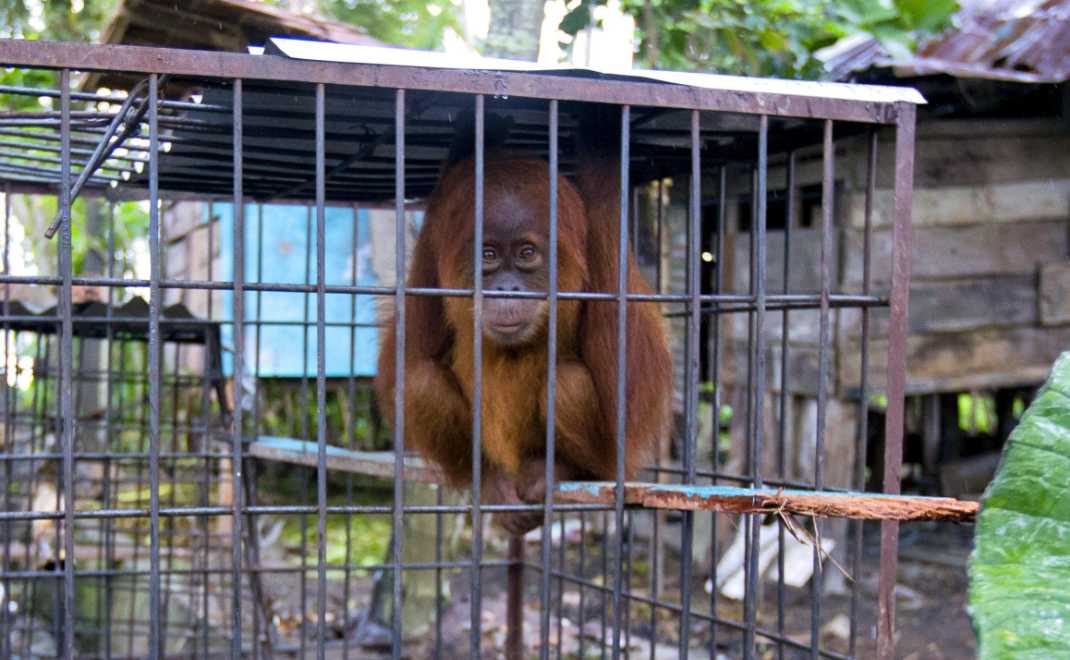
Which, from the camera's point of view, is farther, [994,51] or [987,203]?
[987,203]

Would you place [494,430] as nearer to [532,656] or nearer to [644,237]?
[532,656]

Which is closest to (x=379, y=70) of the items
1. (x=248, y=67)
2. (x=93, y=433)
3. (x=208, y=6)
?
(x=248, y=67)

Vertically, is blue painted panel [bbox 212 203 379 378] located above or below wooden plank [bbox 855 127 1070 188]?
below

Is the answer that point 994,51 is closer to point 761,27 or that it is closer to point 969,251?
point 761,27

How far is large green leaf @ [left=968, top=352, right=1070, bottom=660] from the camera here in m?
1.98

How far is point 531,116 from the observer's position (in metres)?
3.90

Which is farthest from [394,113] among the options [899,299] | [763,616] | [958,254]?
[763,616]

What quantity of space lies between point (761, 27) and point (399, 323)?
375cm

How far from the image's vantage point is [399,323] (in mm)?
2979

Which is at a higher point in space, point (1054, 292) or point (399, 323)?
point (1054, 292)

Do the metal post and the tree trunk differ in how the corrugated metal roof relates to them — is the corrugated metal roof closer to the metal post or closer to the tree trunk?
the tree trunk

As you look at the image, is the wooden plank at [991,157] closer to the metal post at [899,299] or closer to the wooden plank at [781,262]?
the wooden plank at [781,262]

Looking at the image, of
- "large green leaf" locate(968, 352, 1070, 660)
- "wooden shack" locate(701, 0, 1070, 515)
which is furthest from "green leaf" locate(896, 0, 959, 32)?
"large green leaf" locate(968, 352, 1070, 660)

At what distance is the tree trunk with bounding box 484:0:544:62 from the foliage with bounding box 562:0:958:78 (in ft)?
1.03
